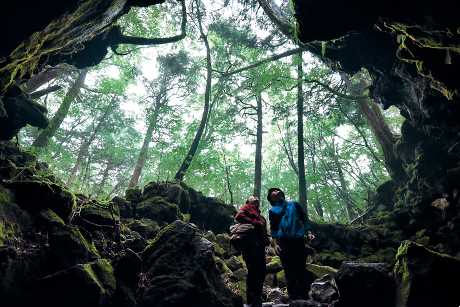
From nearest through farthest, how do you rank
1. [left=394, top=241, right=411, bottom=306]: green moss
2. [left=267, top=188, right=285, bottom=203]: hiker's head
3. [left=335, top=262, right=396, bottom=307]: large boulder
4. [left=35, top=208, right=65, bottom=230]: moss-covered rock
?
[left=394, top=241, right=411, bottom=306]: green moss
[left=335, top=262, right=396, bottom=307]: large boulder
[left=35, top=208, right=65, bottom=230]: moss-covered rock
[left=267, top=188, right=285, bottom=203]: hiker's head

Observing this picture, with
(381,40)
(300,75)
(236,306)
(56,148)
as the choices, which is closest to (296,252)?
(236,306)

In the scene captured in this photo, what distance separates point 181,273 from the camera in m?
5.80

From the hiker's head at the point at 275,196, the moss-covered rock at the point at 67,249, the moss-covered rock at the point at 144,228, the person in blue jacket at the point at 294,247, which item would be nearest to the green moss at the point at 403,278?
the person in blue jacket at the point at 294,247

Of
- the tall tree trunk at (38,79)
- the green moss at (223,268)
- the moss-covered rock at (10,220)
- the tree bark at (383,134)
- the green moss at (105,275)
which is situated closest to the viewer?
the moss-covered rock at (10,220)

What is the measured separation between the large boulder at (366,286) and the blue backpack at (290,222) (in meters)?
1.36

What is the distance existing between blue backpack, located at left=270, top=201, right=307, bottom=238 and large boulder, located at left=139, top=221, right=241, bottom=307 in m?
1.58

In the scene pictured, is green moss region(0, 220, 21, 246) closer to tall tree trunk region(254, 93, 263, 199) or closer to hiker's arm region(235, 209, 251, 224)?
hiker's arm region(235, 209, 251, 224)

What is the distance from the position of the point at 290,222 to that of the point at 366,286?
191 cm

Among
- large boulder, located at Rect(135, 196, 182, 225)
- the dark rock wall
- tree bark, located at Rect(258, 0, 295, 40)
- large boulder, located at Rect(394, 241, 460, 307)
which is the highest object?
tree bark, located at Rect(258, 0, 295, 40)

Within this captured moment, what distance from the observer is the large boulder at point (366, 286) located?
17.5ft

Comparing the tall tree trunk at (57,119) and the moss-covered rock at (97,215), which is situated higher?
the tall tree trunk at (57,119)

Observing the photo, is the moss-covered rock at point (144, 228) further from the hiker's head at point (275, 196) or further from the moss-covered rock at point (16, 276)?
the moss-covered rock at point (16, 276)

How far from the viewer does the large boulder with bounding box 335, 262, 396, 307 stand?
17.5 feet

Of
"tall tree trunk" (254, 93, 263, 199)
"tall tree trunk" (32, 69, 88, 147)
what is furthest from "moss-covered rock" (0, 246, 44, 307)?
"tall tree trunk" (254, 93, 263, 199)
